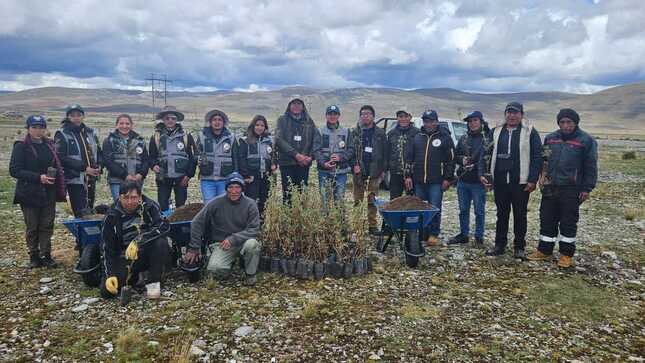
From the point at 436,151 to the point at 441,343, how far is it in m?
3.45

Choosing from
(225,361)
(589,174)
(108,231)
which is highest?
(589,174)

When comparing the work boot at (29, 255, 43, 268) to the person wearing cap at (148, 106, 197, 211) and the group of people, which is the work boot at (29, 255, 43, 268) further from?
the person wearing cap at (148, 106, 197, 211)

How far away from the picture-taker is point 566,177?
19.4ft

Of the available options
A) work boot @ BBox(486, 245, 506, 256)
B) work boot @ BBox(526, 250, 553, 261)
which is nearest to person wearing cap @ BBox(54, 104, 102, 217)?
work boot @ BBox(486, 245, 506, 256)

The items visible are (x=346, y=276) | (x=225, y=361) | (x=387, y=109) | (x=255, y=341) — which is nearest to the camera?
(x=225, y=361)

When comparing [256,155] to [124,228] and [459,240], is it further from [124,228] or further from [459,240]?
[459,240]

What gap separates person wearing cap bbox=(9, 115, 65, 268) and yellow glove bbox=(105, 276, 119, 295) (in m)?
1.62

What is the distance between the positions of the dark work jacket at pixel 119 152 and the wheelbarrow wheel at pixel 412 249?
3.96 metres

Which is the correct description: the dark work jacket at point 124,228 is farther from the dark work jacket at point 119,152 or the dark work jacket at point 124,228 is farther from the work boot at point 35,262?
the work boot at point 35,262

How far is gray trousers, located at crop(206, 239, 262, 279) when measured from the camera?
5379mm

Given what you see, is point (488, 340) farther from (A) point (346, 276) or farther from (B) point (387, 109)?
(B) point (387, 109)

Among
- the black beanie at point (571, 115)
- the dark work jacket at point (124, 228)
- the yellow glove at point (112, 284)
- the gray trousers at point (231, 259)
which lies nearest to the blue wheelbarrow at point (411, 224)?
the gray trousers at point (231, 259)

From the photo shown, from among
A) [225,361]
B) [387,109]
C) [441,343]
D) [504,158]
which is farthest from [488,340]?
[387,109]

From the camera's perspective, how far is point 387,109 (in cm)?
17162
